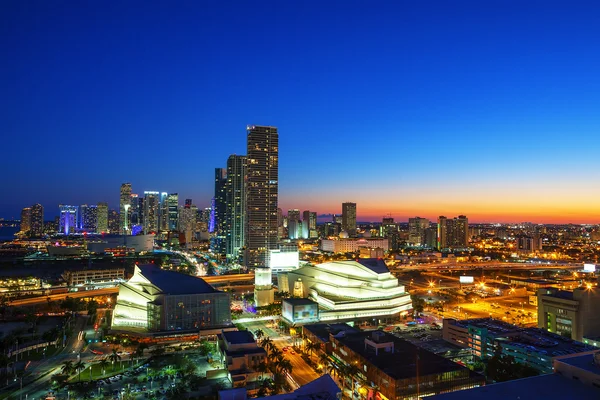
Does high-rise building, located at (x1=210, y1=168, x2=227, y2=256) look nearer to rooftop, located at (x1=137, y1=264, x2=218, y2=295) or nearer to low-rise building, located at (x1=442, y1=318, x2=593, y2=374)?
rooftop, located at (x1=137, y1=264, x2=218, y2=295)

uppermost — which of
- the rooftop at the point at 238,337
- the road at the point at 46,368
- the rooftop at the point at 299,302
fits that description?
the rooftop at the point at 299,302

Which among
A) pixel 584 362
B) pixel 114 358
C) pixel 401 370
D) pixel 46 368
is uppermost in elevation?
pixel 584 362

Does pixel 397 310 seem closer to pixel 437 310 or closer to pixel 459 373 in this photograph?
pixel 437 310

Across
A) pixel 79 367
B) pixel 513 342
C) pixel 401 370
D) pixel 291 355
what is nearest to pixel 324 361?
pixel 291 355

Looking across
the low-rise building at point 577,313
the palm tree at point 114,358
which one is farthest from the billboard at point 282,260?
the low-rise building at point 577,313

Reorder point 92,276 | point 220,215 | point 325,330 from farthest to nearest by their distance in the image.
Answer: point 220,215
point 92,276
point 325,330

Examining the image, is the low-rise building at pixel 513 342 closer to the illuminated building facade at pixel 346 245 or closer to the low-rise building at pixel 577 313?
the low-rise building at pixel 577 313

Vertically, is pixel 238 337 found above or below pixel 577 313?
below

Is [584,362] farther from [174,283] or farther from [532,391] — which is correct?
[174,283]

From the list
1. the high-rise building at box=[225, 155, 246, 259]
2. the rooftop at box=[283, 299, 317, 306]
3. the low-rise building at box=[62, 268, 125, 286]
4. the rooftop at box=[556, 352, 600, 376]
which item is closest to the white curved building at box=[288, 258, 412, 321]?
the rooftop at box=[283, 299, 317, 306]
